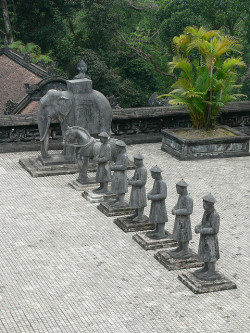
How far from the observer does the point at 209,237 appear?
11977mm

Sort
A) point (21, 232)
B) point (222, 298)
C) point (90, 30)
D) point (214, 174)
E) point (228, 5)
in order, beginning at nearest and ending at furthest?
point (222, 298) → point (21, 232) → point (214, 174) → point (228, 5) → point (90, 30)

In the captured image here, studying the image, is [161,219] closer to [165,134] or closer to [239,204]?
[239,204]

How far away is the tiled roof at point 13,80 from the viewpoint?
31.2 meters

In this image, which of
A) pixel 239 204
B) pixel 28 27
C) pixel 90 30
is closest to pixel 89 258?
pixel 239 204

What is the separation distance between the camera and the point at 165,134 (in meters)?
20.5

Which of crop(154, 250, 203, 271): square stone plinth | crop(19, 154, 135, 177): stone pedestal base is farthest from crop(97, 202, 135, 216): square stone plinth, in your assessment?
crop(19, 154, 135, 177): stone pedestal base

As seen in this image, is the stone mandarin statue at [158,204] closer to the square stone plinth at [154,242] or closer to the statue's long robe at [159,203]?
the statue's long robe at [159,203]

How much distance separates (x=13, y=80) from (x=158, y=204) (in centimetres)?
2005

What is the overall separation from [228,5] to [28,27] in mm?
16416

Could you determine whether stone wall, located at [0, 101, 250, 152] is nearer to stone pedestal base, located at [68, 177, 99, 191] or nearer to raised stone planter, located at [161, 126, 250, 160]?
raised stone planter, located at [161, 126, 250, 160]

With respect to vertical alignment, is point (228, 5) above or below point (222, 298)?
above

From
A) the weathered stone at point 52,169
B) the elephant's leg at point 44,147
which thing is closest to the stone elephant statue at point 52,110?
the elephant's leg at point 44,147

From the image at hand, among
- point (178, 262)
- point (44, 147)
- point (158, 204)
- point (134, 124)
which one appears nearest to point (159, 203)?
point (158, 204)

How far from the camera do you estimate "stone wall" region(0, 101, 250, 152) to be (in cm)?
2020
